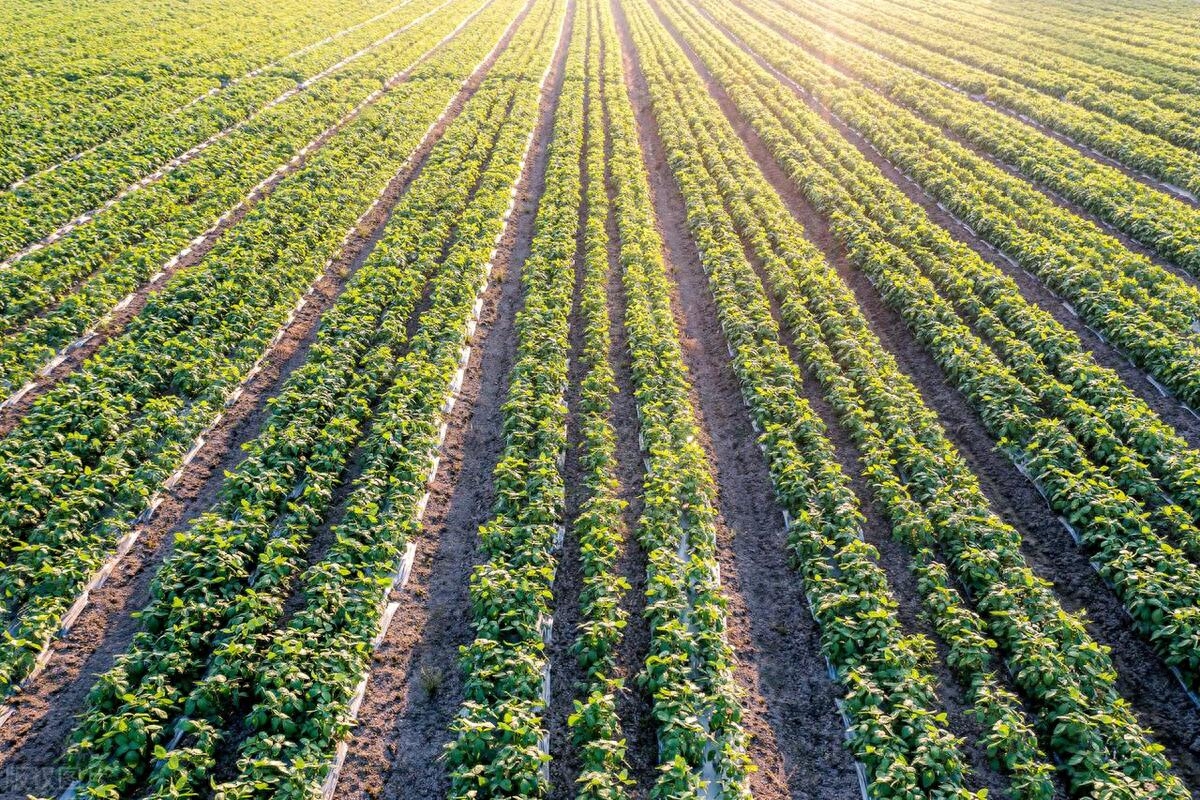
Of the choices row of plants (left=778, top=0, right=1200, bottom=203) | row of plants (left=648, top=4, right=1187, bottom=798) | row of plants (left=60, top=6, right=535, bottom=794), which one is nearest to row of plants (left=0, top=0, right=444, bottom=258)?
row of plants (left=60, top=6, right=535, bottom=794)

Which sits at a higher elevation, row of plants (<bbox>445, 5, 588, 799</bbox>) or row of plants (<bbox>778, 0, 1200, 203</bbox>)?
row of plants (<bbox>778, 0, 1200, 203</bbox>)

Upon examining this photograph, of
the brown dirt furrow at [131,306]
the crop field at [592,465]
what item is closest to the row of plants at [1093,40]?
the crop field at [592,465]

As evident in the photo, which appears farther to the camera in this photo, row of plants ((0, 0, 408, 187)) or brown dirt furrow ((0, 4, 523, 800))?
row of plants ((0, 0, 408, 187))

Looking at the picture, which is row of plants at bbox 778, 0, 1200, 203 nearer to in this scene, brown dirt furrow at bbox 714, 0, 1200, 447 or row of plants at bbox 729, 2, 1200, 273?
row of plants at bbox 729, 2, 1200, 273

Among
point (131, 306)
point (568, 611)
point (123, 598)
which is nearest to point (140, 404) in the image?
point (123, 598)

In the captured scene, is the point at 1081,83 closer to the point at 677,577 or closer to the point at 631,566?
the point at 631,566

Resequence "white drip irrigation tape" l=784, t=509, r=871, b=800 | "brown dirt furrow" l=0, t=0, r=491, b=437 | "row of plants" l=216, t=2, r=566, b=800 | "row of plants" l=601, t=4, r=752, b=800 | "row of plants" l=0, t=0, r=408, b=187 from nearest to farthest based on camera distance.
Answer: "row of plants" l=216, t=2, r=566, b=800 < "row of plants" l=601, t=4, r=752, b=800 < "white drip irrigation tape" l=784, t=509, r=871, b=800 < "brown dirt furrow" l=0, t=0, r=491, b=437 < "row of plants" l=0, t=0, r=408, b=187

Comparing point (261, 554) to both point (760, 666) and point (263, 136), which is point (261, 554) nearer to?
point (760, 666)
